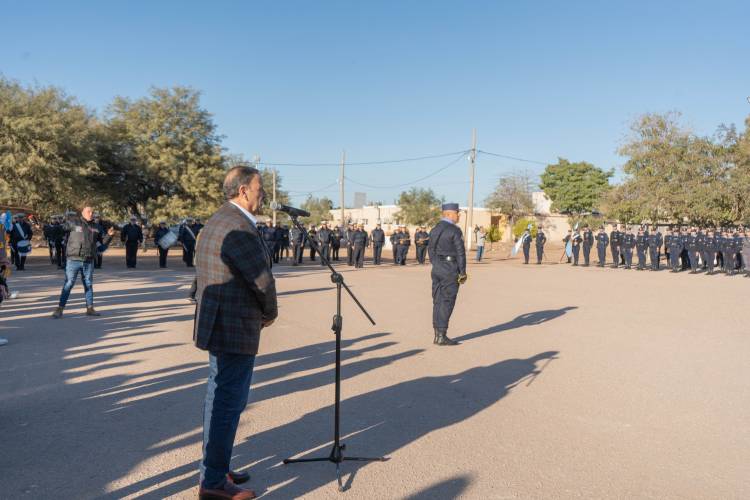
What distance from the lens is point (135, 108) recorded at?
36.3 metres

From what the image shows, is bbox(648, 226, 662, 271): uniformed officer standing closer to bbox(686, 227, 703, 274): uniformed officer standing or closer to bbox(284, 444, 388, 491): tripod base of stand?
bbox(686, 227, 703, 274): uniformed officer standing

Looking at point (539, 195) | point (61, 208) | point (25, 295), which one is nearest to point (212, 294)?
point (25, 295)

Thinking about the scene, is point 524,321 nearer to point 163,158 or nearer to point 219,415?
point 219,415

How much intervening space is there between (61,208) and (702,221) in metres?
37.3

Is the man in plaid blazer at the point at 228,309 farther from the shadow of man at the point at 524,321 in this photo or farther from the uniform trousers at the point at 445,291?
the shadow of man at the point at 524,321

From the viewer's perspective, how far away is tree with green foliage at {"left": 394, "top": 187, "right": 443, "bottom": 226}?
6544cm

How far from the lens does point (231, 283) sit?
3447 mm

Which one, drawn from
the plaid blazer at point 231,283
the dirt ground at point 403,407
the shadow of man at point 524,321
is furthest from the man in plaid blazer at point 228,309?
the shadow of man at point 524,321

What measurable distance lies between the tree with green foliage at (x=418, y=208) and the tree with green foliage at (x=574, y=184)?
14.3m

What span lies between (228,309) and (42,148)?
27120 millimetres

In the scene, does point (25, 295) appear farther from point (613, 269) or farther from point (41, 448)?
point (613, 269)

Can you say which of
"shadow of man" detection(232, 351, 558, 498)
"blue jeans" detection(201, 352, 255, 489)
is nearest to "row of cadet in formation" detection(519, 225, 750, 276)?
"shadow of man" detection(232, 351, 558, 498)

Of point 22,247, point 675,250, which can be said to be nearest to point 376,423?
point 22,247

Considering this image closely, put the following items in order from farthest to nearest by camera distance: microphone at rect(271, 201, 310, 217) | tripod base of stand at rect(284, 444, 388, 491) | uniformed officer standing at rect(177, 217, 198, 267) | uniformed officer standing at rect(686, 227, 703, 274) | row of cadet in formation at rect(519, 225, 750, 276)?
uniformed officer standing at rect(686, 227, 703, 274)
row of cadet in formation at rect(519, 225, 750, 276)
uniformed officer standing at rect(177, 217, 198, 267)
microphone at rect(271, 201, 310, 217)
tripod base of stand at rect(284, 444, 388, 491)
